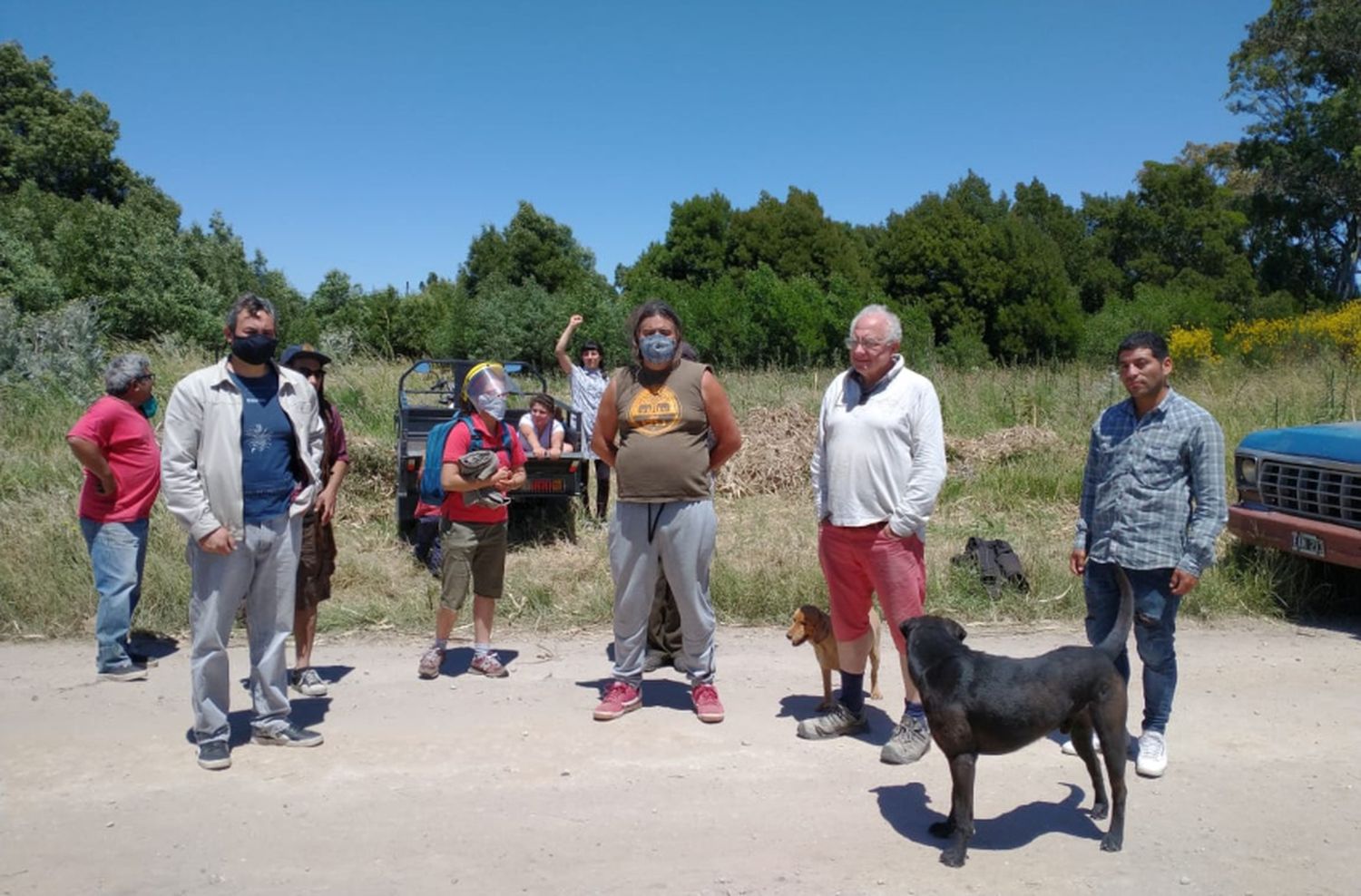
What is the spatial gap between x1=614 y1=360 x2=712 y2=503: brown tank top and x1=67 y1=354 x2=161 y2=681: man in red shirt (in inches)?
119

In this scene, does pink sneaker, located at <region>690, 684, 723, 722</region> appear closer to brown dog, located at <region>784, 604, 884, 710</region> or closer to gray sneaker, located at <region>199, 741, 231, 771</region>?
brown dog, located at <region>784, 604, 884, 710</region>

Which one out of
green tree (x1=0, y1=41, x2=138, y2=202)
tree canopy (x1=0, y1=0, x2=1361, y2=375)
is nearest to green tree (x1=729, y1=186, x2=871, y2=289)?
tree canopy (x1=0, y1=0, x2=1361, y2=375)

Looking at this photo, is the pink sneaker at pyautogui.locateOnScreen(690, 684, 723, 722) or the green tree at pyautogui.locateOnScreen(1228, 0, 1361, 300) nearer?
the pink sneaker at pyautogui.locateOnScreen(690, 684, 723, 722)

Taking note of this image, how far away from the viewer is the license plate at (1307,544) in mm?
6758

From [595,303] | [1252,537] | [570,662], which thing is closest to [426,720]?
[570,662]

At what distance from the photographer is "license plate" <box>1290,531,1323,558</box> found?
6.76m

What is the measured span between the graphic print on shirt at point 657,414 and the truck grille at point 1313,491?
4673 mm

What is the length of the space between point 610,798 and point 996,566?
4.20 metres

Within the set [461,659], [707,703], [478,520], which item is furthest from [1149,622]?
[461,659]

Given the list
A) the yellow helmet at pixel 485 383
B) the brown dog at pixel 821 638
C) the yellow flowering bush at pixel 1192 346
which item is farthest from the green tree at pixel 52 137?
the brown dog at pixel 821 638

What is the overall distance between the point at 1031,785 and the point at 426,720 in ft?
9.56

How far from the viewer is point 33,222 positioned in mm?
25781

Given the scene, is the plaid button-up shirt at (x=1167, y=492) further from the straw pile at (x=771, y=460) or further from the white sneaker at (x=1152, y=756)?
the straw pile at (x=771, y=460)

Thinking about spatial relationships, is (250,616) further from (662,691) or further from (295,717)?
(662,691)
